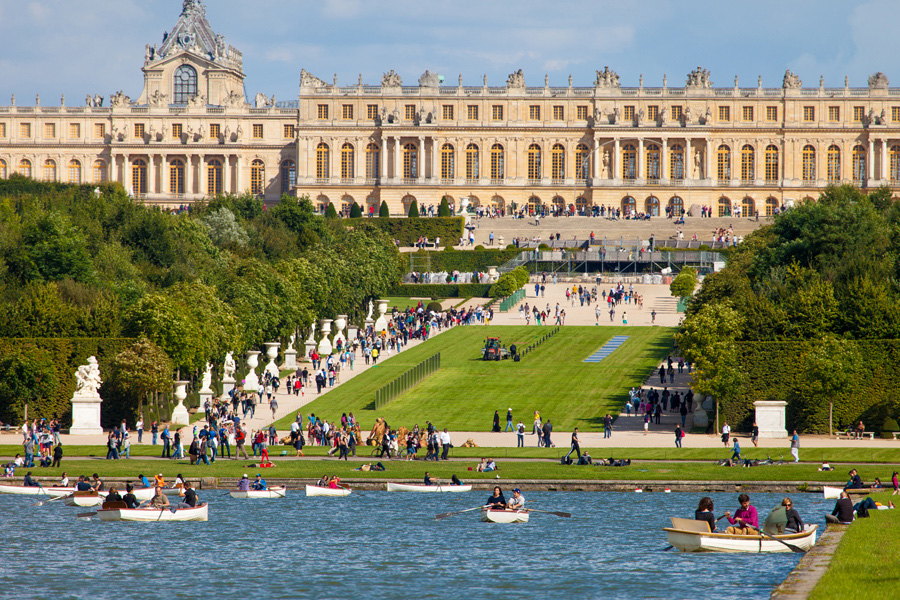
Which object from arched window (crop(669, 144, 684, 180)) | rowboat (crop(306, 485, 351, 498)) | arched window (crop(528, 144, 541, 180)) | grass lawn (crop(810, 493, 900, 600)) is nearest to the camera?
grass lawn (crop(810, 493, 900, 600))

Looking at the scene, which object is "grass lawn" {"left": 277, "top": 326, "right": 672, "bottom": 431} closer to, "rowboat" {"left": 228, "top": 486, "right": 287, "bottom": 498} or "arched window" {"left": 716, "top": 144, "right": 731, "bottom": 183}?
"rowboat" {"left": 228, "top": 486, "right": 287, "bottom": 498}

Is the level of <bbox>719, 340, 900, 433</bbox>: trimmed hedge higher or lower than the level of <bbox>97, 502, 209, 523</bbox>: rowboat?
higher

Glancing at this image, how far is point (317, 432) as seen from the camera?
5128 centimetres

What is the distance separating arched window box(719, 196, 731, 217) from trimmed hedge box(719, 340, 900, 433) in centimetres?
8131

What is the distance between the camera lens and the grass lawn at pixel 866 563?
1033 inches

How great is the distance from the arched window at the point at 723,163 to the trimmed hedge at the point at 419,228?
3166 centimetres

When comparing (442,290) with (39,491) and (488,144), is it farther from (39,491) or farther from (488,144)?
(39,491)

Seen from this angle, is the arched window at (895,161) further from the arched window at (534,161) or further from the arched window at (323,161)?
the arched window at (323,161)

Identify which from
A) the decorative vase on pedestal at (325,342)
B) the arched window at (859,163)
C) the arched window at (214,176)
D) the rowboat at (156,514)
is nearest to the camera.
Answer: the rowboat at (156,514)

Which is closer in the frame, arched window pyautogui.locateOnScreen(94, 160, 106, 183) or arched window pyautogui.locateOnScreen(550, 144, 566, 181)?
arched window pyautogui.locateOnScreen(550, 144, 566, 181)

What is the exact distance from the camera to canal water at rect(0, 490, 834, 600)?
3178cm

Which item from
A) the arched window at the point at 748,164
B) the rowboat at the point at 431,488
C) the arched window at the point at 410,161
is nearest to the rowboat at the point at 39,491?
the rowboat at the point at 431,488

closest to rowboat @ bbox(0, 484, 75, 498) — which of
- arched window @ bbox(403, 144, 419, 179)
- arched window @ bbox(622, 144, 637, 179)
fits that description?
arched window @ bbox(403, 144, 419, 179)

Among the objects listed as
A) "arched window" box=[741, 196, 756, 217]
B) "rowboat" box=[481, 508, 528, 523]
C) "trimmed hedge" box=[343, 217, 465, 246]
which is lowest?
"rowboat" box=[481, 508, 528, 523]
